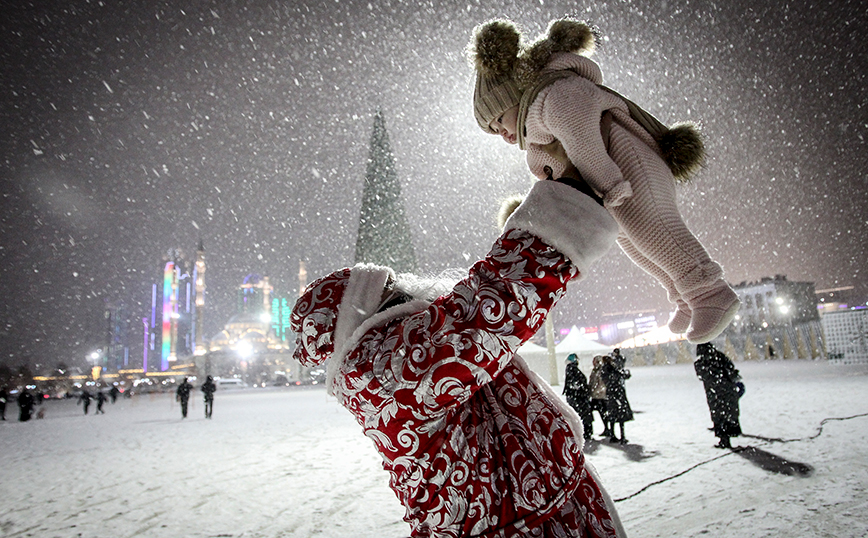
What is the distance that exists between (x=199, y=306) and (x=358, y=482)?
90.8 m

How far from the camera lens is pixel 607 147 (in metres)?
0.92

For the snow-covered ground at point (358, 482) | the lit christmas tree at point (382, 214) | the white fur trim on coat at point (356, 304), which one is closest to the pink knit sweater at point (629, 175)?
the white fur trim on coat at point (356, 304)

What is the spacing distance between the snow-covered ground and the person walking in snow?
339cm

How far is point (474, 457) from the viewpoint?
2.81 ft

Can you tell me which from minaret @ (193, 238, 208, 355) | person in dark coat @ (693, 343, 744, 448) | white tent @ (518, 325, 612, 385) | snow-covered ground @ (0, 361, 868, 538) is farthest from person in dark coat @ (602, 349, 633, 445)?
minaret @ (193, 238, 208, 355)

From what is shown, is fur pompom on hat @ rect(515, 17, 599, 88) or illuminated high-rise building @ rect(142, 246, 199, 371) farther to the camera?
illuminated high-rise building @ rect(142, 246, 199, 371)

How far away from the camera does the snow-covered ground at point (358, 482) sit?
3869mm

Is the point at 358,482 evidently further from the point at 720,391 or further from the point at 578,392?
the point at 720,391

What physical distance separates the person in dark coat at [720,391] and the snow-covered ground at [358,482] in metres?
0.32

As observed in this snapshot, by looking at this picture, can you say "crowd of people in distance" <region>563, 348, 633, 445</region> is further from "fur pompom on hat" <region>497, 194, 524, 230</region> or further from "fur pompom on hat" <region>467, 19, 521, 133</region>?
"fur pompom on hat" <region>467, 19, 521, 133</region>

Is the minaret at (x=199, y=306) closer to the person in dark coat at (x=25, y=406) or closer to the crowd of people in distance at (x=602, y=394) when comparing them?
the person in dark coat at (x=25, y=406)

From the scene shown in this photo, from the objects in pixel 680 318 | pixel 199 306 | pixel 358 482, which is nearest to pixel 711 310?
pixel 680 318

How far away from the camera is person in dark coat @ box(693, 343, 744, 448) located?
634 centimetres

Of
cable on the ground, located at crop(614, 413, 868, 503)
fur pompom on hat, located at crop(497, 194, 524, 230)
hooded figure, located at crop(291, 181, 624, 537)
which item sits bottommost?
cable on the ground, located at crop(614, 413, 868, 503)
